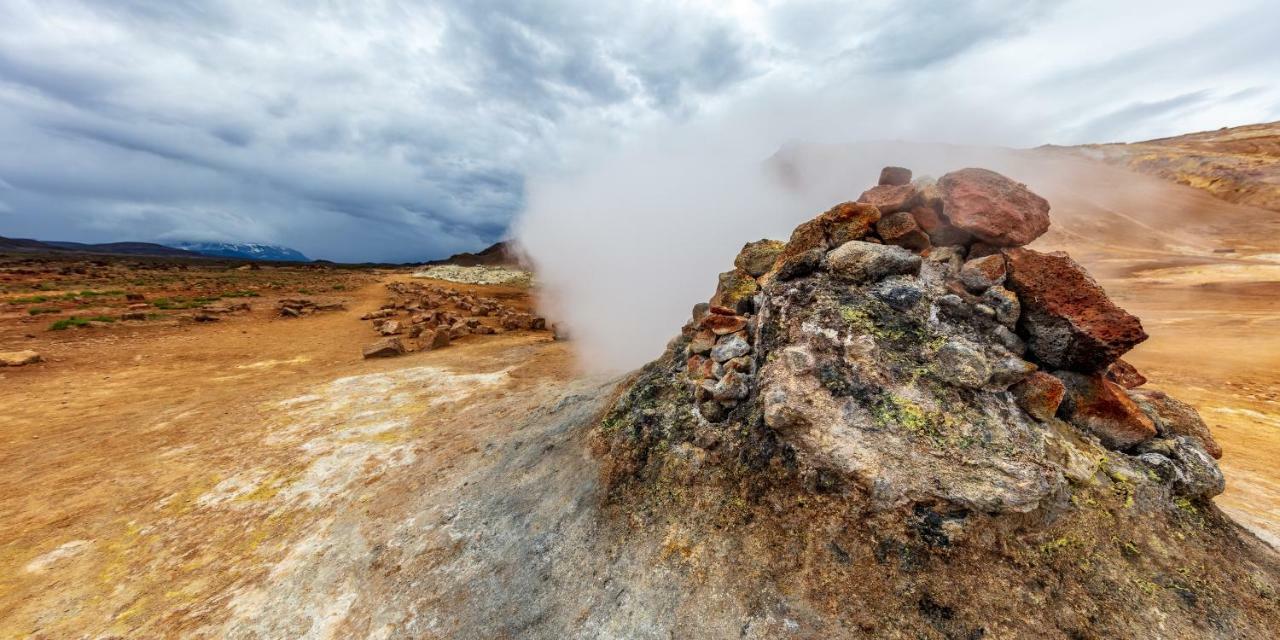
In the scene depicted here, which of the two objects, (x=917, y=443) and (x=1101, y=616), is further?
(x=917, y=443)

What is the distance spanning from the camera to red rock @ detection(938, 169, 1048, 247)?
4496 mm

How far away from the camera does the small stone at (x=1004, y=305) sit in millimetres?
3986

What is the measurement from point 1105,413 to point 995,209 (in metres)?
2.06

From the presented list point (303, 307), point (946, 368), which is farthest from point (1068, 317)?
point (303, 307)

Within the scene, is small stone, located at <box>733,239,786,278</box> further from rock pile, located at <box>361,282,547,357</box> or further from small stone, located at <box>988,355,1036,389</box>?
rock pile, located at <box>361,282,547,357</box>

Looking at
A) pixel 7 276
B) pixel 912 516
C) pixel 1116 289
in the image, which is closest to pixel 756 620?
pixel 912 516

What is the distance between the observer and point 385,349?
39.7 feet

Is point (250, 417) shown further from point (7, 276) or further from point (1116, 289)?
point (7, 276)

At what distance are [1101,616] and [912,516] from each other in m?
1.06

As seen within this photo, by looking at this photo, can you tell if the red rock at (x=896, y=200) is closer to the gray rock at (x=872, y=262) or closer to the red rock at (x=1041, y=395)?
the gray rock at (x=872, y=262)

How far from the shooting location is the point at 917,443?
3.32m

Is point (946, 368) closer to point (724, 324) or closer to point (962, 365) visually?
point (962, 365)

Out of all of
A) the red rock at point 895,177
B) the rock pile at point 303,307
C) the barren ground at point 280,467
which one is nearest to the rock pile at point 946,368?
the red rock at point 895,177

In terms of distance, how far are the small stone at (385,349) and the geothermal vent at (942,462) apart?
9539mm
